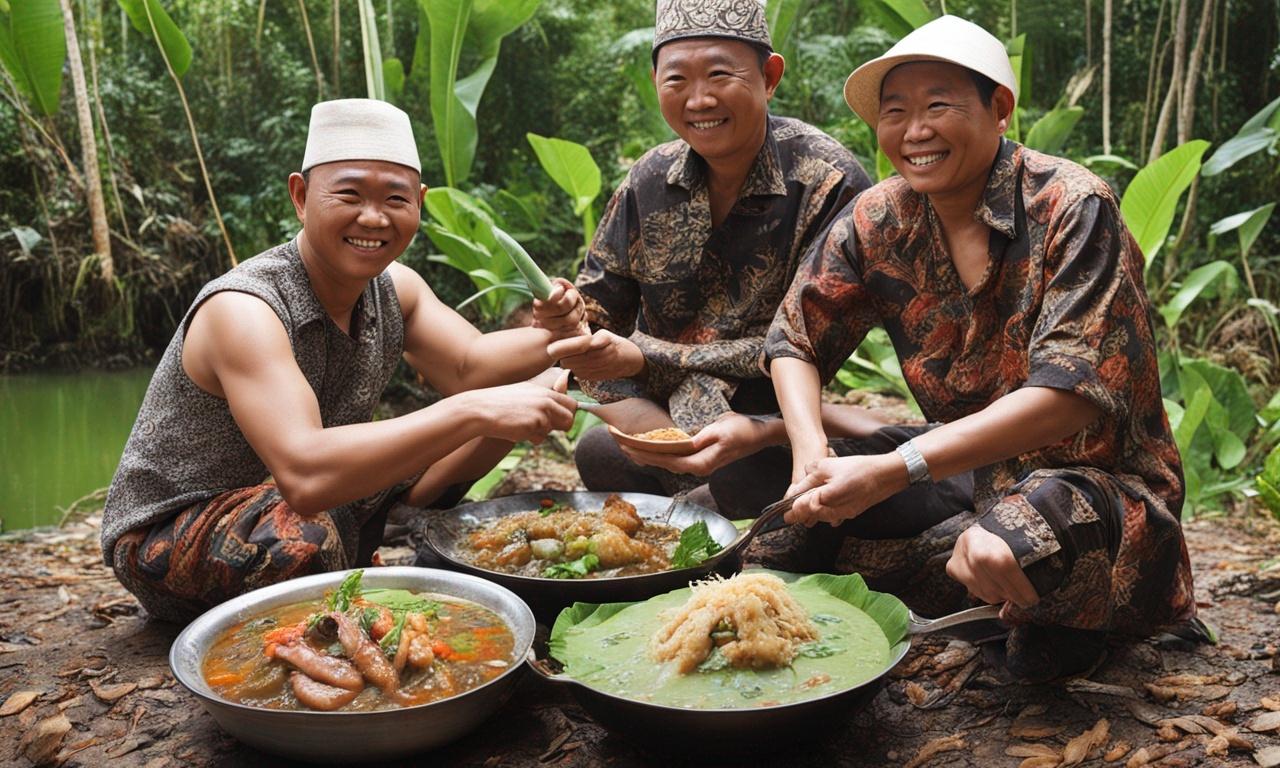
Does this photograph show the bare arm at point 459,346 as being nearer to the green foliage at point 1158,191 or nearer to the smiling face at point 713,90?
the smiling face at point 713,90

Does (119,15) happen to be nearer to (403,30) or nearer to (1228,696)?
(403,30)

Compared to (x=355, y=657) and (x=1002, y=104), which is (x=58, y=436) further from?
(x=1002, y=104)

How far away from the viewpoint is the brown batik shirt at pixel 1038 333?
2.16 metres

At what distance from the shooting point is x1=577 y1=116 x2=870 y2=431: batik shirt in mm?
3197

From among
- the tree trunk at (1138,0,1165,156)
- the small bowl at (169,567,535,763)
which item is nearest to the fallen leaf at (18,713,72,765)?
the small bowl at (169,567,535,763)

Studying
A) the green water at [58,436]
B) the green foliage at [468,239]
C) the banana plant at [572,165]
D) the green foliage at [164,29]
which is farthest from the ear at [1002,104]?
the green water at [58,436]

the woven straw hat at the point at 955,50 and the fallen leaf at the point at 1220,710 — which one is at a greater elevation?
the woven straw hat at the point at 955,50

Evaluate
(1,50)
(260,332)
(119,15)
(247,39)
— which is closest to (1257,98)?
(260,332)

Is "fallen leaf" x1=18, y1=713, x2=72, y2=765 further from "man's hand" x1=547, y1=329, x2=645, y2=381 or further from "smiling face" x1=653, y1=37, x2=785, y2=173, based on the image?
"smiling face" x1=653, y1=37, x2=785, y2=173

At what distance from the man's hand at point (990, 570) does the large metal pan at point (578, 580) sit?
0.61m

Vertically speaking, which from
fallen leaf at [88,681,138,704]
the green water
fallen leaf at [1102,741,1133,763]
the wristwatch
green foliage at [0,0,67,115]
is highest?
green foliage at [0,0,67,115]

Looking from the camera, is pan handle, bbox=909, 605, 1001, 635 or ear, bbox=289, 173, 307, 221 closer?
pan handle, bbox=909, 605, 1001, 635

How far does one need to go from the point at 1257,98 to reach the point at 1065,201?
7016 millimetres

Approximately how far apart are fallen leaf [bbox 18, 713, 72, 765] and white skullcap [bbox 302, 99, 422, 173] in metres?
1.51
